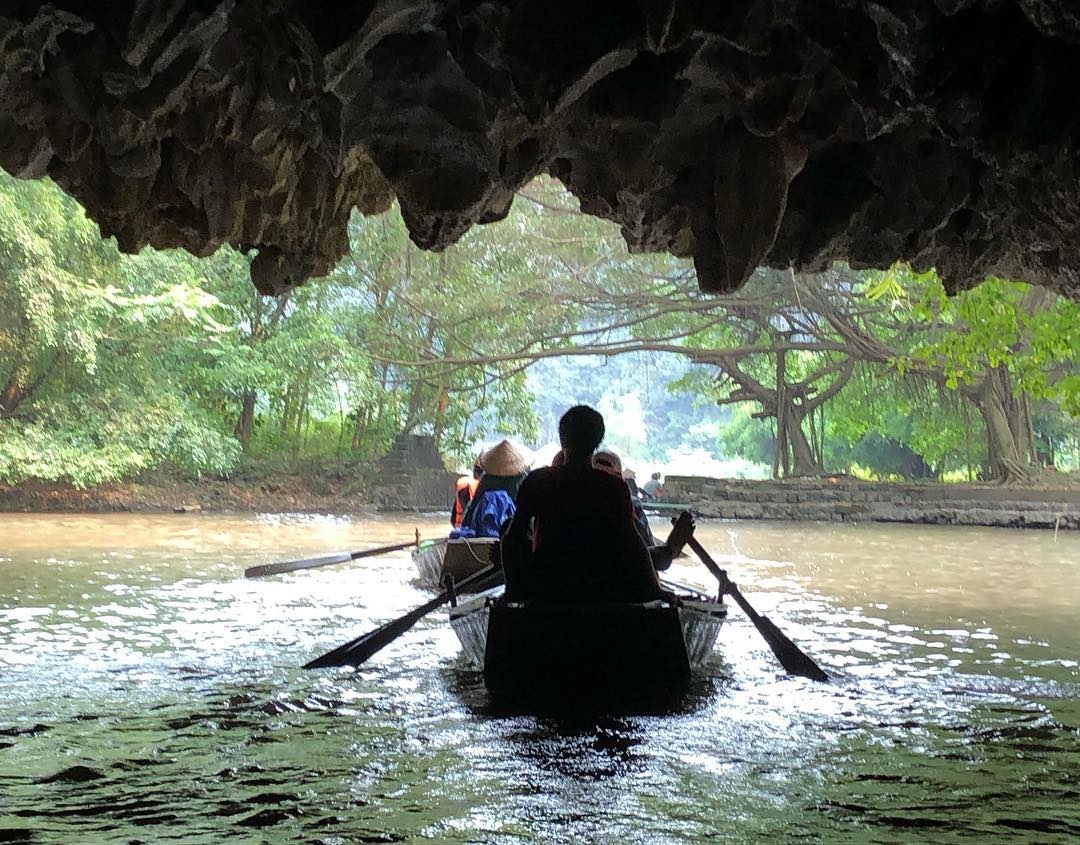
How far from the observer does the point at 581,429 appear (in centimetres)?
507

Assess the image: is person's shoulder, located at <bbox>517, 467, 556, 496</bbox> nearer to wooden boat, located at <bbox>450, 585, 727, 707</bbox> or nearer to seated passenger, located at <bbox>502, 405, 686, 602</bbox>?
seated passenger, located at <bbox>502, 405, 686, 602</bbox>

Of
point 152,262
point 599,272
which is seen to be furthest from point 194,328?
point 599,272

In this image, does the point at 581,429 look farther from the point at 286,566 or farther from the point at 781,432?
the point at 781,432

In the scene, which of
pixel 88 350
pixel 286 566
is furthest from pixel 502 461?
pixel 88 350

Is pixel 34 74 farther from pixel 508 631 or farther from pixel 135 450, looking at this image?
pixel 135 450

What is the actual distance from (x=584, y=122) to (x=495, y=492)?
172 inches

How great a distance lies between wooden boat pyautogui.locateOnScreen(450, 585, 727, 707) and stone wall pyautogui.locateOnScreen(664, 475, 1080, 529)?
1589 centimetres

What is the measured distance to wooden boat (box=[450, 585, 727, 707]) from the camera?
5188 mm

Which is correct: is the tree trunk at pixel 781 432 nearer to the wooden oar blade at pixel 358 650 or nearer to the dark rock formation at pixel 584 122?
the dark rock formation at pixel 584 122

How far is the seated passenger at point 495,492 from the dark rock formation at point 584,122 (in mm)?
2392

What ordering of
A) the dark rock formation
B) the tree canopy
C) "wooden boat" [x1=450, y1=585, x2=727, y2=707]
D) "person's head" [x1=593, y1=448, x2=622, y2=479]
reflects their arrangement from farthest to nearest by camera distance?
1. the tree canopy
2. "person's head" [x1=593, y1=448, x2=622, y2=479]
3. "wooden boat" [x1=450, y1=585, x2=727, y2=707]
4. the dark rock formation

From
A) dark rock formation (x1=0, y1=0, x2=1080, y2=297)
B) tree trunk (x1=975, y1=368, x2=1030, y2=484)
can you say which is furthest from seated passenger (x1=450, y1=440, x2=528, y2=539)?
tree trunk (x1=975, y1=368, x2=1030, y2=484)

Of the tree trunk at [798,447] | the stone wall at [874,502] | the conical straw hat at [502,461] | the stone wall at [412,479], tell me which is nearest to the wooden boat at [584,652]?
the conical straw hat at [502,461]

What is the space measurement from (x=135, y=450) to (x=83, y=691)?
15889 millimetres
